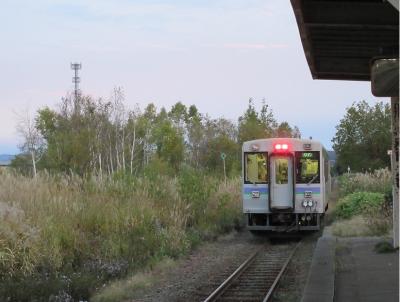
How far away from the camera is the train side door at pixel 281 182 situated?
717 inches

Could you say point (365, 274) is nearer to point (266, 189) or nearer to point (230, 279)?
point (230, 279)

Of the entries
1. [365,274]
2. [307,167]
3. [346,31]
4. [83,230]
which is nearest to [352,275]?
[365,274]

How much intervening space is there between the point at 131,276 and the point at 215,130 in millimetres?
36997

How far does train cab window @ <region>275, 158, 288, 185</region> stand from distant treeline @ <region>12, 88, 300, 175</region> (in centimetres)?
1385

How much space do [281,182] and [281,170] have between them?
352 mm

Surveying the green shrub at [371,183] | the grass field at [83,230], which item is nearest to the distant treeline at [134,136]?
the green shrub at [371,183]

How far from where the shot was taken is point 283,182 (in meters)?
18.3

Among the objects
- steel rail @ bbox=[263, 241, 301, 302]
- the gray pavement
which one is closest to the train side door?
steel rail @ bbox=[263, 241, 301, 302]

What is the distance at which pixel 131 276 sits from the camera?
1209 cm

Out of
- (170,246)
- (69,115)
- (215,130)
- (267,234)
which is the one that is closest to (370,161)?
(215,130)

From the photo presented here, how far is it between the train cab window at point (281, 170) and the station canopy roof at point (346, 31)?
27.5ft

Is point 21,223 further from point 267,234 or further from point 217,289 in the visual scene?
point 267,234

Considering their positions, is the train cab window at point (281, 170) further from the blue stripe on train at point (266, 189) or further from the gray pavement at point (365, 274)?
the gray pavement at point (365, 274)

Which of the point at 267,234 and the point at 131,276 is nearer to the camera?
the point at 131,276
